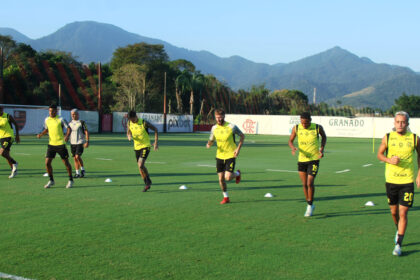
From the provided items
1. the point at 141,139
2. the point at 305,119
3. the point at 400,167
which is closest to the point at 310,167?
the point at 305,119

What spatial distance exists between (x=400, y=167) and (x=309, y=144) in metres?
2.51

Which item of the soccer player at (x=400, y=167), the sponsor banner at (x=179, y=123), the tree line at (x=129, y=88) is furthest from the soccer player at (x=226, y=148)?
the tree line at (x=129, y=88)

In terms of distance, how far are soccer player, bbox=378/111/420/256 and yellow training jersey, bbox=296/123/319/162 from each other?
7.36ft

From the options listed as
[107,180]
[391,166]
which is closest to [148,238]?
[391,166]

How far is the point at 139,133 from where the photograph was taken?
11.2 meters

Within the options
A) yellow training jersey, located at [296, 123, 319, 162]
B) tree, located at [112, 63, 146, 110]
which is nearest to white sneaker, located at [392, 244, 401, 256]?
yellow training jersey, located at [296, 123, 319, 162]

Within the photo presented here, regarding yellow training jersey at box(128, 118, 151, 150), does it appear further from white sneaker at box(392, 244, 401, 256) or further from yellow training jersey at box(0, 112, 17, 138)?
white sneaker at box(392, 244, 401, 256)

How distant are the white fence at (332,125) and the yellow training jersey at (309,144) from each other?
37.5 m

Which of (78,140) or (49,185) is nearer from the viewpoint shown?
(49,185)

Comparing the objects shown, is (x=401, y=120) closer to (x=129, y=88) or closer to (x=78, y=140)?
(x=78, y=140)

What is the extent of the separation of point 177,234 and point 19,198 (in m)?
4.46

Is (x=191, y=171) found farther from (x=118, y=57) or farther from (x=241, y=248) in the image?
(x=118, y=57)

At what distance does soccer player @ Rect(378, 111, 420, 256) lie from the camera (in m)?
6.14

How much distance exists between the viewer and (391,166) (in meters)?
6.36
